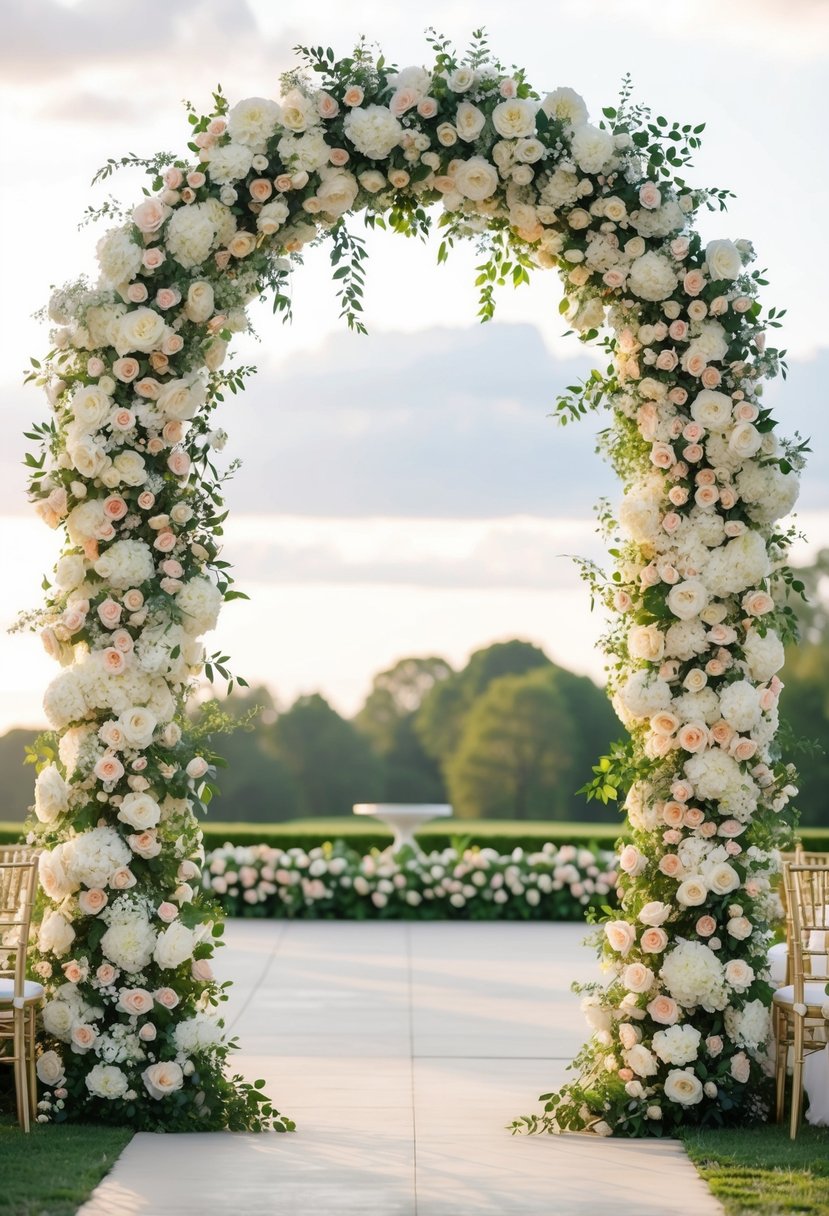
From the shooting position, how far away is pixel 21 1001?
550 cm

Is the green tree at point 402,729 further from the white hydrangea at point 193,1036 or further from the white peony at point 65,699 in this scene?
the white peony at point 65,699

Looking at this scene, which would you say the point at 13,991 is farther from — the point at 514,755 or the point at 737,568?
the point at 514,755

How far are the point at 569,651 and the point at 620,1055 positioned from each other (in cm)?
2905

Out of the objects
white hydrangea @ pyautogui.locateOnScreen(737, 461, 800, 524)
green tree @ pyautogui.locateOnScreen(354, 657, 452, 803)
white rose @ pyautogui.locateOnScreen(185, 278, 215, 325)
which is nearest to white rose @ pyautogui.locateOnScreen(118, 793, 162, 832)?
white rose @ pyautogui.locateOnScreen(185, 278, 215, 325)

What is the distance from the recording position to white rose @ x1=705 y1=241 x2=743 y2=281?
5930mm

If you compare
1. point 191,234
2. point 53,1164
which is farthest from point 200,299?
point 53,1164

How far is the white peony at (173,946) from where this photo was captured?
5676mm

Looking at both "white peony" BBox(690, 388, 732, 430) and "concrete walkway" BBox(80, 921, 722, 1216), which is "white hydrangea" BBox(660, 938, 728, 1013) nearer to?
"concrete walkway" BBox(80, 921, 722, 1216)

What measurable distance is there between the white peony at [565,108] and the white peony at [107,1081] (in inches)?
156

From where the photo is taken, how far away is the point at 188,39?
7906 millimetres

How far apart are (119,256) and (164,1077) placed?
9.97 ft

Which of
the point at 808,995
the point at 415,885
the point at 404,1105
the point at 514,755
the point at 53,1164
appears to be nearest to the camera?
the point at 53,1164

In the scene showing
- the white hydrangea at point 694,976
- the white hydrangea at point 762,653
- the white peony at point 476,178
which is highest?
the white peony at point 476,178

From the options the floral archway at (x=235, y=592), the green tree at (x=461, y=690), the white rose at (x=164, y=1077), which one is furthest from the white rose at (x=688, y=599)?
the green tree at (x=461, y=690)
